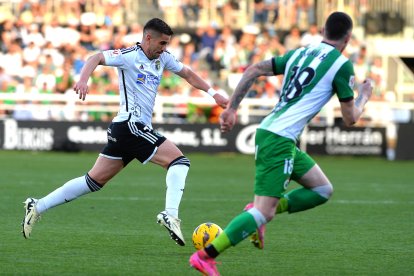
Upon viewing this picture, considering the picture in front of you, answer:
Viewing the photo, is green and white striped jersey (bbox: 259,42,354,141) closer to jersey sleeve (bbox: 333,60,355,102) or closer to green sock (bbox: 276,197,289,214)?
jersey sleeve (bbox: 333,60,355,102)

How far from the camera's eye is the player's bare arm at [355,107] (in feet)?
24.5

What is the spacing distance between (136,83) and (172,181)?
1003 mm

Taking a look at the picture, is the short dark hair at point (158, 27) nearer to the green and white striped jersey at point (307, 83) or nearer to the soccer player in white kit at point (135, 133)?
the soccer player in white kit at point (135, 133)

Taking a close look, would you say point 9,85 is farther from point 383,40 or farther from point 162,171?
point 383,40

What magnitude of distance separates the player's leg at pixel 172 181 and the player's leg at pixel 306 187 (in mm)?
1346

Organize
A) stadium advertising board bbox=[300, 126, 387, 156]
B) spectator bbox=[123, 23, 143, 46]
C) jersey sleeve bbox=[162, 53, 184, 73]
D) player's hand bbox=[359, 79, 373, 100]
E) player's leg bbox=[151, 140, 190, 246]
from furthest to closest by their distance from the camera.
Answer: spectator bbox=[123, 23, 143, 46], stadium advertising board bbox=[300, 126, 387, 156], jersey sleeve bbox=[162, 53, 184, 73], player's leg bbox=[151, 140, 190, 246], player's hand bbox=[359, 79, 373, 100]

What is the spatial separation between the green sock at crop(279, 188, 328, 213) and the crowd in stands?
16212 mm

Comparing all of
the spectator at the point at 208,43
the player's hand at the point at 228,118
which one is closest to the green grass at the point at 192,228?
the player's hand at the point at 228,118

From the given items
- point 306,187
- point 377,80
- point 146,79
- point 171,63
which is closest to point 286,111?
point 306,187

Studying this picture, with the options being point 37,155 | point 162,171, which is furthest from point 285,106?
point 37,155

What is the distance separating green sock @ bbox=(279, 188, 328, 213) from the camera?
8.18 m

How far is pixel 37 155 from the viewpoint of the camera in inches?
908

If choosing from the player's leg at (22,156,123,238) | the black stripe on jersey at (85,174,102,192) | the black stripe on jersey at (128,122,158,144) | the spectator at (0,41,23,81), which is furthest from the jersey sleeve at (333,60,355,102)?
the spectator at (0,41,23,81)

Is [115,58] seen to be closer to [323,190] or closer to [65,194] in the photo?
[65,194]
